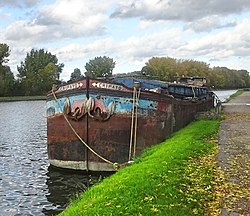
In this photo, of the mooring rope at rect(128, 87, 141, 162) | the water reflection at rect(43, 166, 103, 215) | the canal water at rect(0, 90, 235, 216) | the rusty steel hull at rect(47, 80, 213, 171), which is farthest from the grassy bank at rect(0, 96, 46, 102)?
the mooring rope at rect(128, 87, 141, 162)

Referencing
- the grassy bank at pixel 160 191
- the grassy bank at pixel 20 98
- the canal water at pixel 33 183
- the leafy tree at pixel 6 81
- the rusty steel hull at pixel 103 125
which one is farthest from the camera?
the leafy tree at pixel 6 81

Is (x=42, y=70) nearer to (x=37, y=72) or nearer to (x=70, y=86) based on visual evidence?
(x=37, y=72)

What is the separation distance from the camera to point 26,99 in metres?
95.4

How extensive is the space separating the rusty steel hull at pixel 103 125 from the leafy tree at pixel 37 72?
85.0 m

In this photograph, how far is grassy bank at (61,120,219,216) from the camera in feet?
21.6

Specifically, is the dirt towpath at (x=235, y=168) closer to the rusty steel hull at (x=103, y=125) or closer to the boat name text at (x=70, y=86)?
the rusty steel hull at (x=103, y=125)

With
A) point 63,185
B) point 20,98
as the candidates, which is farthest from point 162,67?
point 63,185

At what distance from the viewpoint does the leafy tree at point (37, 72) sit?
103875 mm

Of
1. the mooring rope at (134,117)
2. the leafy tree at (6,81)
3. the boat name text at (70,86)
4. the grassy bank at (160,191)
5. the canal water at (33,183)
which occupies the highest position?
the leafy tree at (6,81)

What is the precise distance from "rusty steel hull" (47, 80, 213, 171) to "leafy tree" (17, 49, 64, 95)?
3348 inches

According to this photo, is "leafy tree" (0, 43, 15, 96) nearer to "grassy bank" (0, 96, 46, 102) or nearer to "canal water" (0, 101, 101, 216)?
"grassy bank" (0, 96, 46, 102)

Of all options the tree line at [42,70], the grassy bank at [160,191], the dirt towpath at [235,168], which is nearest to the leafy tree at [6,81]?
the tree line at [42,70]

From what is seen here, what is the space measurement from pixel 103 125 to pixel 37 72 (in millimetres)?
96173

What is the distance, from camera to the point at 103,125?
14.7 meters
